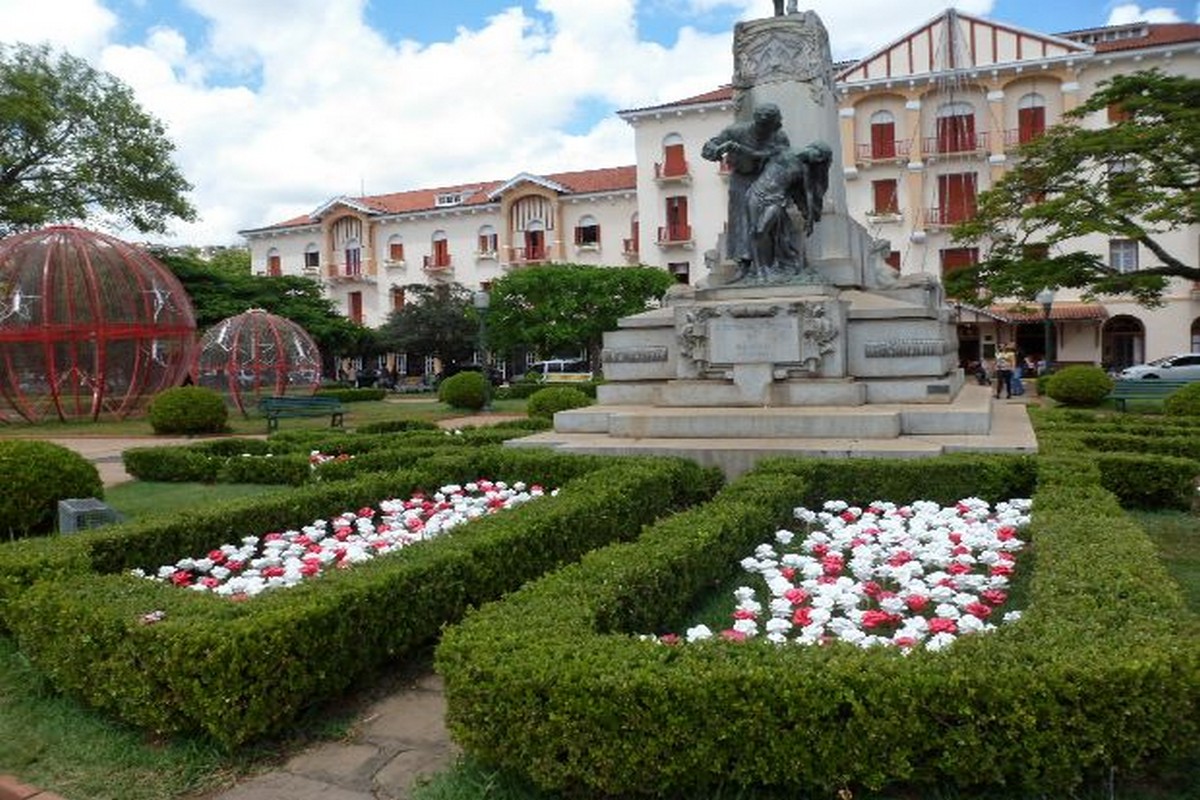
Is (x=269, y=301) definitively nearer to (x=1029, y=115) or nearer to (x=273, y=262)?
(x=273, y=262)

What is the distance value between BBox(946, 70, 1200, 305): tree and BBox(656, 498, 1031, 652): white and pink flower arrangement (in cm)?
1345

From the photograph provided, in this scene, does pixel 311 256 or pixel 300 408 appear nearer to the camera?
pixel 300 408

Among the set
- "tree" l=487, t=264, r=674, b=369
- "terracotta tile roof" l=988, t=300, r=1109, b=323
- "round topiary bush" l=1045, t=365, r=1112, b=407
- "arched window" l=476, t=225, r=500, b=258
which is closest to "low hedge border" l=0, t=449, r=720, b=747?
"round topiary bush" l=1045, t=365, r=1112, b=407

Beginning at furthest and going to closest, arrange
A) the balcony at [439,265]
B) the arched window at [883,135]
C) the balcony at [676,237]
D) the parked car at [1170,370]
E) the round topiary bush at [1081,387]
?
the balcony at [439,265], the balcony at [676,237], the arched window at [883,135], the parked car at [1170,370], the round topiary bush at [1081,387]

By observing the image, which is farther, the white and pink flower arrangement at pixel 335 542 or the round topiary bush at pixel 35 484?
the round topiary bush at pixel 35 484

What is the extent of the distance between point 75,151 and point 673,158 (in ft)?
83.0

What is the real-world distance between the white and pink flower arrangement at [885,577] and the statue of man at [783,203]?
4.59m

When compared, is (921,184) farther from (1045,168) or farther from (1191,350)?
(1045,168)

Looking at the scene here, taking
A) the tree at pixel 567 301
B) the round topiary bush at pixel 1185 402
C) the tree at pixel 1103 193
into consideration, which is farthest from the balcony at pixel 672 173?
the round topiary bush at pixel 1185 402

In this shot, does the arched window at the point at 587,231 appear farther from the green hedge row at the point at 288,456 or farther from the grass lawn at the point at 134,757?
the grass lawn at the point at 134,757

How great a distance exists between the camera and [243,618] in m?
4.08

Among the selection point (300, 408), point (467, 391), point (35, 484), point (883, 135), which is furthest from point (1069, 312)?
point (35, 484)

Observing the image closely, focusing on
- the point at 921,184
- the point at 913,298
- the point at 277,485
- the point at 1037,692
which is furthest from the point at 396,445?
the point at 921,184

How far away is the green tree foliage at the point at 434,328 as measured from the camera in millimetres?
46312
